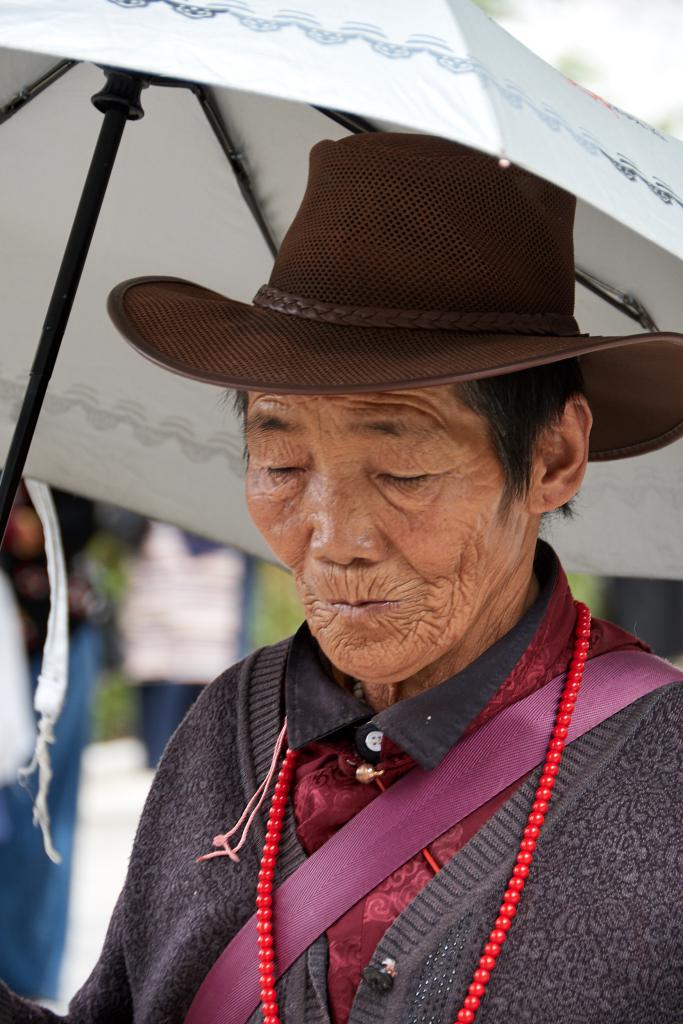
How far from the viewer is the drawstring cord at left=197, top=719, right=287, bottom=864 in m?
2.05

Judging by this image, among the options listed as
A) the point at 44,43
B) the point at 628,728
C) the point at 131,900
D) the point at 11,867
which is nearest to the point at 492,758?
the point at 628,728

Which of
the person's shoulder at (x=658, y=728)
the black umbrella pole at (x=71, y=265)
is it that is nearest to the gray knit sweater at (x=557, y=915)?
the person's shoulder at (x=658, y=728)

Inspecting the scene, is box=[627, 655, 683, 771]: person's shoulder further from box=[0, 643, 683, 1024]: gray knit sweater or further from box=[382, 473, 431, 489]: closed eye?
box=[382, 473, 431, 489]: closed eye

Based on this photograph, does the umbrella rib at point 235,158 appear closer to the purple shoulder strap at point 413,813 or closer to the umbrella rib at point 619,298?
the umbrella rib at point 619,298

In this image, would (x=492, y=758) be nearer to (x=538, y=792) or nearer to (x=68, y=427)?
(x=538, y=792)

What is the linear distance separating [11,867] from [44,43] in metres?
4.21

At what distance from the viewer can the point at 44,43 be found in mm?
1338

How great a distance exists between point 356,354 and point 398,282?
134 mm

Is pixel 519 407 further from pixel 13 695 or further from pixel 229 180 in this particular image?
pixel 13 695

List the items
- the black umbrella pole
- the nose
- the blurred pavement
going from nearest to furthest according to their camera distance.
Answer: the nose, the black umbrella pole, the blurred pavement

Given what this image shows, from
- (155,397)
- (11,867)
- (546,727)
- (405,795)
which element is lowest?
(11,867)

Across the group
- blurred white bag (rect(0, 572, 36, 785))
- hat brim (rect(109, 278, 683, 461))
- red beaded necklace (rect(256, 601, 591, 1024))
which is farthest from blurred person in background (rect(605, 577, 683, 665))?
red beaded necklace (rect(256, 601, 591, 1024))

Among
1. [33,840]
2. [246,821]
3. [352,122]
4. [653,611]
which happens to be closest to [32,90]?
[352,122]

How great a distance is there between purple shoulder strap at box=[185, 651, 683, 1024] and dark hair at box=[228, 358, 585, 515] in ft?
1.06
